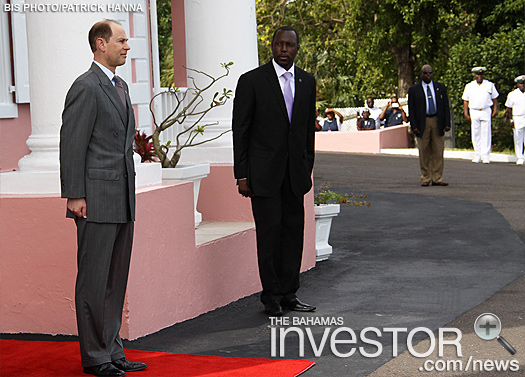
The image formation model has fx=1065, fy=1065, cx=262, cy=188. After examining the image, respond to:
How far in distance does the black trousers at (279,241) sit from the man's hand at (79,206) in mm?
2074

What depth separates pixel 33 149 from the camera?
7.36 m

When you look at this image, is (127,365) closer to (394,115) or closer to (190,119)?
(190,119)

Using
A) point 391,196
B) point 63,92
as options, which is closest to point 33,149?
point 63,92

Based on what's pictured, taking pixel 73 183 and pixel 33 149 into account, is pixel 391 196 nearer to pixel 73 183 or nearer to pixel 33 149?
pixel 33 149

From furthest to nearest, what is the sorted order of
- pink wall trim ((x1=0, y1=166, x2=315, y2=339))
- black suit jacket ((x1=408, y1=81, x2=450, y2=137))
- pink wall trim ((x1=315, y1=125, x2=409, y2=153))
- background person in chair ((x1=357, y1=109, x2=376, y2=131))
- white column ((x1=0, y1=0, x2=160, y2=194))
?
background person in chair ((x1=357, y1=109, x2=376, y2=131)), pink wall trim ((x1=315, y1=125, x2=409, y2=153)), black suit jacket ((x1=408, y1=81, x2=450, y2=137)), white column ((x1=0, y1=0, x2=160, y2=194)), pink wall trim ((x1=0, y1=166, x2=315, y2=339))

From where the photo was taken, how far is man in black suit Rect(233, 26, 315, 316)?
7.68 metres

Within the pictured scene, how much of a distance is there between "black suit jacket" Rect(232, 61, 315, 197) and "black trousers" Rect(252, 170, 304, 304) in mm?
104

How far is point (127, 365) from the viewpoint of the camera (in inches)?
241

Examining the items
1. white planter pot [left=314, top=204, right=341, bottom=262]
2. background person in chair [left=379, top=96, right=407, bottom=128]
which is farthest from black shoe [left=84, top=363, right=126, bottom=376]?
background person in chair [left=379, top=96, right=407, bottom=128]

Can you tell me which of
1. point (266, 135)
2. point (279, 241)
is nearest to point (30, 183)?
point (266, 135)

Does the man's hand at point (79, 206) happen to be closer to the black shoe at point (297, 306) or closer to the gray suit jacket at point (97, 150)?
the gray suit jacket at point (97, 150)

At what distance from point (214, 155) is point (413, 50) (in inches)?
869

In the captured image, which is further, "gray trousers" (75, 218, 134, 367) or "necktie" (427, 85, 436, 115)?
"necktie" (427, 85, 436, 115)

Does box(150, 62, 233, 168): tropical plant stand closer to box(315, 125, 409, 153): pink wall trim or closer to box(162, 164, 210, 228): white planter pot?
box(162, 164, 210, 228): white planter pot
